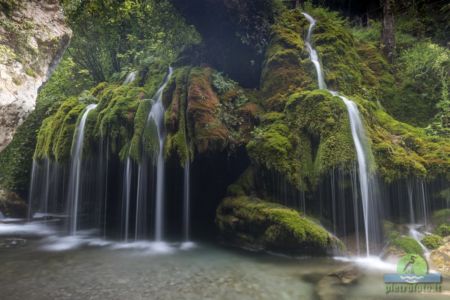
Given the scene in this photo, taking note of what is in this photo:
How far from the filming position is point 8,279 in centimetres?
534

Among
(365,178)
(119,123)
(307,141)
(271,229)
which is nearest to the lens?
(271,229)

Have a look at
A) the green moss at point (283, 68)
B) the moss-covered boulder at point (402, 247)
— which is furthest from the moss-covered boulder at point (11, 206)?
the moss-covered boulder at point (402, 247)

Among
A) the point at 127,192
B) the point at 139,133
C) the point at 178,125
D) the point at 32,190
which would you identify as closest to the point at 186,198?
the point at 127,192

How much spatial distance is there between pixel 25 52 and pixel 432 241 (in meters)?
9.05

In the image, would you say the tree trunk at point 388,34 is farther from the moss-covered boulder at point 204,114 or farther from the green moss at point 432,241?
the green moss at point 432,241

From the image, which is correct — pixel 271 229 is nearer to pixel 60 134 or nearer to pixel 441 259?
pixel 441 259

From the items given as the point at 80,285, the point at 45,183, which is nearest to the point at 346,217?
the point at 80,285

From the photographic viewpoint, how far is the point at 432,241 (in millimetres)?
6406

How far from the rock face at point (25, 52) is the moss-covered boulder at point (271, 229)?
4944 millimetres

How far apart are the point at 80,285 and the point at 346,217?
5738 mm

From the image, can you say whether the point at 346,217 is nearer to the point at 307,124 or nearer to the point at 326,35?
the point at 307,124

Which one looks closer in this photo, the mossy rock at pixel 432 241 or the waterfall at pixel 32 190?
the mossy rock at pixel 432 241

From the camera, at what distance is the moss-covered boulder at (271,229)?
6.44m

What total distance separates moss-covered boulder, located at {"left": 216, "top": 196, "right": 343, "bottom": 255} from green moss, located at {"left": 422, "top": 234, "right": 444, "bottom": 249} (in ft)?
5.78
